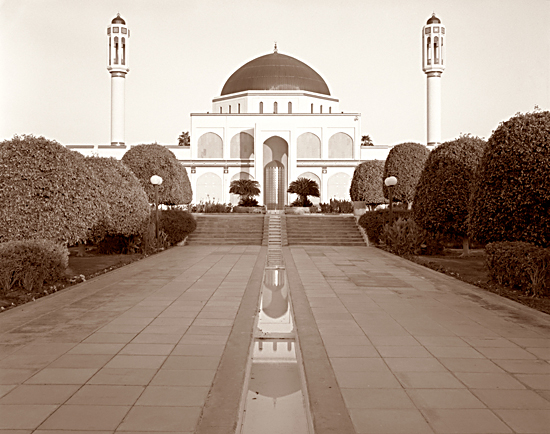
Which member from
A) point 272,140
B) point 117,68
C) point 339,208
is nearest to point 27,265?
point 339,208

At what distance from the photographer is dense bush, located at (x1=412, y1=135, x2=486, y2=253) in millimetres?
17188


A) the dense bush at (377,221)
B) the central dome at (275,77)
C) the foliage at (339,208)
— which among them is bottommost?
the dense bush at (377,221)

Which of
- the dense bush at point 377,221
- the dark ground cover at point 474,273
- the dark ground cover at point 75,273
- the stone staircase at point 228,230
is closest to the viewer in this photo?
the dark ground cover at point 474,273

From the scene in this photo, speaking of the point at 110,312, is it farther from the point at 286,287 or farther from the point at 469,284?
the point at 469,284

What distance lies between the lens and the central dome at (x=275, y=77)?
4997 cm

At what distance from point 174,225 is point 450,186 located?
1062 centimetres

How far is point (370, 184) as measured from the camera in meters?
36.1

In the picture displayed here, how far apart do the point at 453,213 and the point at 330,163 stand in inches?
1155

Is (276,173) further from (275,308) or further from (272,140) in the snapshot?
(275,308)

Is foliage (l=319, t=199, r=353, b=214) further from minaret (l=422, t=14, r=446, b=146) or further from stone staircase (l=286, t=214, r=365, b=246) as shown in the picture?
minaret (l=422, t=14, r=446, b=146)

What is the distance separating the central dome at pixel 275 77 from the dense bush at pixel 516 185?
39.2 m

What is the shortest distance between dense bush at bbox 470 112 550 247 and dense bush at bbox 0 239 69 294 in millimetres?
8613

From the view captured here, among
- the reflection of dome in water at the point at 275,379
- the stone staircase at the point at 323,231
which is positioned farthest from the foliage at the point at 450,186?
the reflection of dome in water at the point at 275,379

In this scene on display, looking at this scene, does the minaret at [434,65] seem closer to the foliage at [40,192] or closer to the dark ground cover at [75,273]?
the dark ground cover at [75,273]
